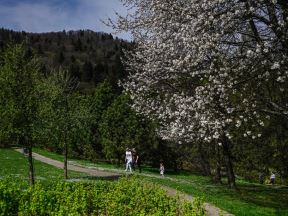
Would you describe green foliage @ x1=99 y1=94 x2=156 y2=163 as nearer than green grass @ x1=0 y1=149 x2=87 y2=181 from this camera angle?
No

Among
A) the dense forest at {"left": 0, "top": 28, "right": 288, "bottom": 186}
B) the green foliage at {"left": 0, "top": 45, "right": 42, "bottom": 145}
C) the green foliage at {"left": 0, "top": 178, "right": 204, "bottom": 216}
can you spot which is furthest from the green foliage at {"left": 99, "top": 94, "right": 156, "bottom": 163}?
the green foliage at {"left": 0, "top": 178, "right": 204, "bottom": 216}

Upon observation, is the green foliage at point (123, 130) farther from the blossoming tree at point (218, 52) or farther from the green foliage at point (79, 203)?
the green foliage at point (79, 203)

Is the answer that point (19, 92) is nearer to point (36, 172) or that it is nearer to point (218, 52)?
point (218, 52)

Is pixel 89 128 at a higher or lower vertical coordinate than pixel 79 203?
higher

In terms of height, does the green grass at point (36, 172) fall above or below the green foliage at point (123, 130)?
below

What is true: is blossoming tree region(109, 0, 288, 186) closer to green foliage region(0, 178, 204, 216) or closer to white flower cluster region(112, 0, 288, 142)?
white flower cluster region(112, 0, 288, 142)

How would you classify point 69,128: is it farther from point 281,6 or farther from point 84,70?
point 84,70

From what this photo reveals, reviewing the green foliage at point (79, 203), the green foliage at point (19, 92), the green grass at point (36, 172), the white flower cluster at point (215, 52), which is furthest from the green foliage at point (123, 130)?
the green foliage at point (79, 203)

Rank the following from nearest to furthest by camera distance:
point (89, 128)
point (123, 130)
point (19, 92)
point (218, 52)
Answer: point (218, 52)
point (19, 92)
point (123, 130)
point (89, 128)

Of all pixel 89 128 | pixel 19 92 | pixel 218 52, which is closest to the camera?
pixel 218 52

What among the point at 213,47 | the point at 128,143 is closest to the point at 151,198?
the point at 213,47

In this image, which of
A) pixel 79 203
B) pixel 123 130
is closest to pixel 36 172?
pixel 123 130

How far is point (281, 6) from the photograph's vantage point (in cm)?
1734

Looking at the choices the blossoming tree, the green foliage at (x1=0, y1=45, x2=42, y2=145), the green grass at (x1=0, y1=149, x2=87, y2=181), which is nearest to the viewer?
the blossoming tree
